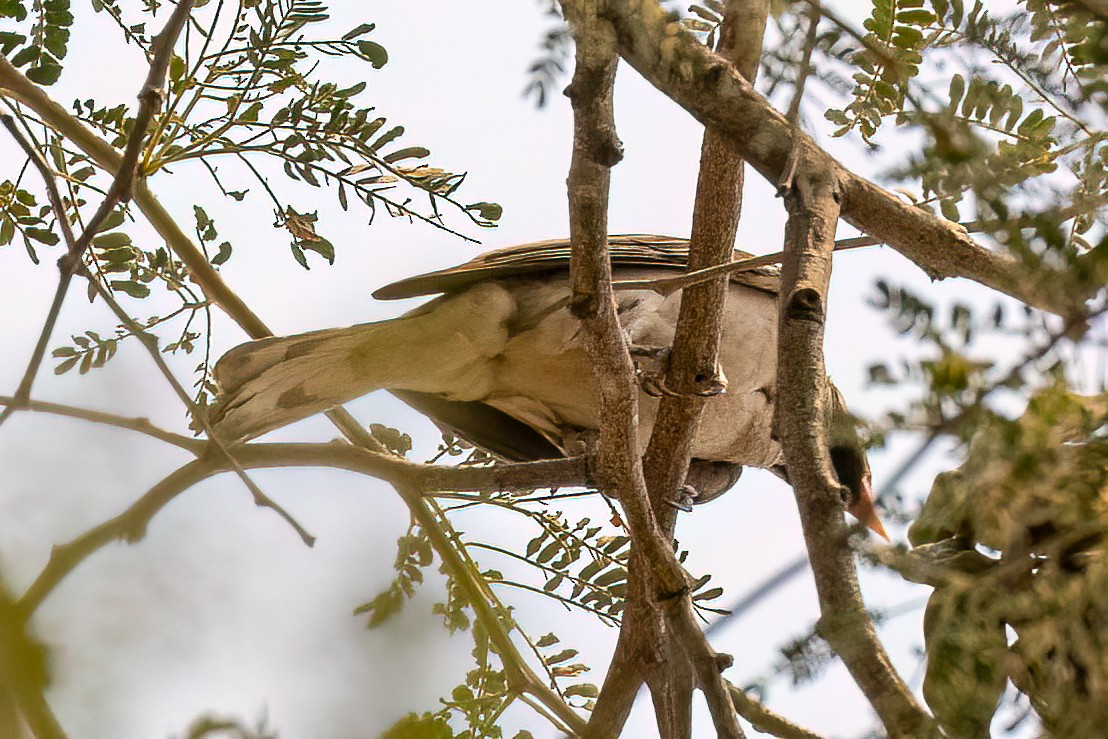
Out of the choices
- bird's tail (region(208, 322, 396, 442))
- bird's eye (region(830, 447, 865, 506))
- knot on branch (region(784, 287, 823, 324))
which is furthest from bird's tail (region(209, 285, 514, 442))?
knot on branch (region(784, 287, 823, 324))

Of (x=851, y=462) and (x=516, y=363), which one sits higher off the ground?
(x=516, y=363)

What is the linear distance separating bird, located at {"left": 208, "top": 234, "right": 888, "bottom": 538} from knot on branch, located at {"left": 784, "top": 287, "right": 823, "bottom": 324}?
109 centimetres

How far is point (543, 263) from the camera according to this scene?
2578 mm

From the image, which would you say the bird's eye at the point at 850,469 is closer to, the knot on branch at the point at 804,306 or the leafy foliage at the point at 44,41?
the knot on branch at the point at 804,306

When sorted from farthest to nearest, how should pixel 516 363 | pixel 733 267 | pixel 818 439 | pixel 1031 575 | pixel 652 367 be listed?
1. pixel 516 363
2. pixel 652 367
3. pixel 733 267
4. pixel 818 439
5. pixel 1031 575

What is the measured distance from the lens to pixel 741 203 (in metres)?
2.01

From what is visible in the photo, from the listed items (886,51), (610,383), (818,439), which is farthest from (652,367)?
(818,439)

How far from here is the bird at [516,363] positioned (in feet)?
7.93

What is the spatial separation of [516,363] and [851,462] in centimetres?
Answer: 92

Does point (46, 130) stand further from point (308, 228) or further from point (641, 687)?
point (641, 687)

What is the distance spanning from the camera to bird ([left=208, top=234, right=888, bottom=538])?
2.42m

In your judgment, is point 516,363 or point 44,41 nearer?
point 44,41

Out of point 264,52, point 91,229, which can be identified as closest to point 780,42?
point 91,229

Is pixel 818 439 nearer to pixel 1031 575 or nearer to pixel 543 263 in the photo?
pixel 1031 575
